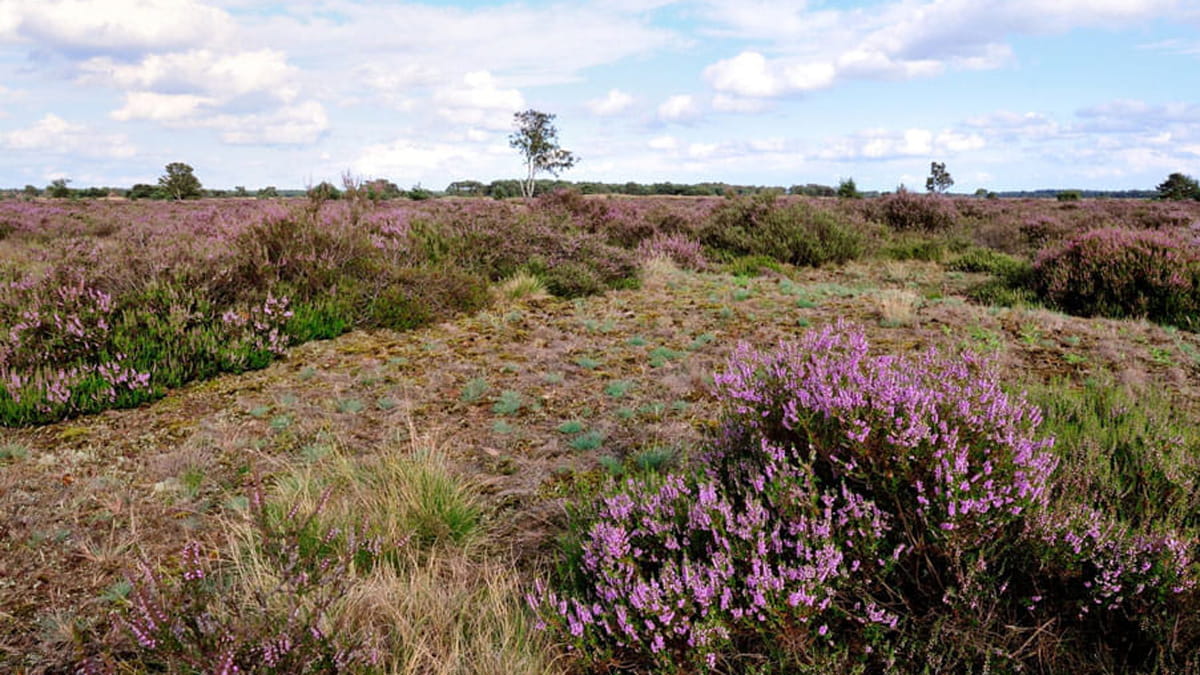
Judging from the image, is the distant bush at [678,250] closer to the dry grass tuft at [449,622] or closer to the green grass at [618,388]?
the green grass at [618,388]

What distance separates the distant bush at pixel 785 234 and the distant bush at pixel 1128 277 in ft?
14.2

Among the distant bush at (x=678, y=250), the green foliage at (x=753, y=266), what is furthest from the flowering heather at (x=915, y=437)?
the distant bush at (x=678, y=250)

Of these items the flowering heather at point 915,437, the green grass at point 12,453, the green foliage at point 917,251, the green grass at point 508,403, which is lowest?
the green grass at point 12,453

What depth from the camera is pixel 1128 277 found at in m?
8.74

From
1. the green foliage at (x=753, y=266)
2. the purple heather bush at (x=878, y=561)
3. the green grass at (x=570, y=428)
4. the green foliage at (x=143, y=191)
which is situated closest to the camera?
the purple heather bush at (x=878, y=561)

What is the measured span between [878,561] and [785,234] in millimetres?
12200

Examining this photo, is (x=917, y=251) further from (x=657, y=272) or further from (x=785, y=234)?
(x=657, y=272)

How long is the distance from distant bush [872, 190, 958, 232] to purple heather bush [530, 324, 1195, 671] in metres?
18.4

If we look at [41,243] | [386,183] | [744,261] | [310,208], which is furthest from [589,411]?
[41,243]

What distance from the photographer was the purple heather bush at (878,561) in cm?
223

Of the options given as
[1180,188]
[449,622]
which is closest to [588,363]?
[449,622]

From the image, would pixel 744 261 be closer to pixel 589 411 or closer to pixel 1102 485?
pixel 589 411

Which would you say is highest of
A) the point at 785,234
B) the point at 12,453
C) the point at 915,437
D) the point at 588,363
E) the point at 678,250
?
the point at 785,234

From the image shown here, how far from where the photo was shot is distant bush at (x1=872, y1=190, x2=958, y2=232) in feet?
63.2
